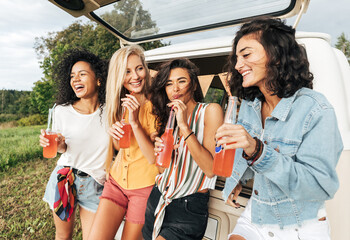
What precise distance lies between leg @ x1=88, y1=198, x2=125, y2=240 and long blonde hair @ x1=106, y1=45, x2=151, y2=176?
0.37 meters

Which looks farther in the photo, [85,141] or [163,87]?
[85,141]

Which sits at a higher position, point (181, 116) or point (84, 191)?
point (181, 116)

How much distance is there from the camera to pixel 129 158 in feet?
6.72

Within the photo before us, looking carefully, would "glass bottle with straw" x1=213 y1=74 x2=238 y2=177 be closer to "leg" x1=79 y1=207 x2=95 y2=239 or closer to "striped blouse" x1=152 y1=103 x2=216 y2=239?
"striped blouse" x1=152 y1=103 x2=216 y2=239

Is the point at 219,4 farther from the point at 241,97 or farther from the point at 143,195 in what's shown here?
the point at 143,195

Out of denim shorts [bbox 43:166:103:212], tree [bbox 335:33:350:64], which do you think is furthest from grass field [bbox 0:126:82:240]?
tree [bbox 335:33:350:64]

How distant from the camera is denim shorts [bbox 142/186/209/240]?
1568 mm

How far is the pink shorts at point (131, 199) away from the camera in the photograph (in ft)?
6.28

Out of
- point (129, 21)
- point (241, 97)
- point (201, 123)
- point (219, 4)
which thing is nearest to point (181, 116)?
point (201, 123)

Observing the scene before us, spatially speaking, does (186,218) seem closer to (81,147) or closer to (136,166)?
(136,166)

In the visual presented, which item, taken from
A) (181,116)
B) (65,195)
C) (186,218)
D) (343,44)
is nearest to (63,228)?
(65,195)

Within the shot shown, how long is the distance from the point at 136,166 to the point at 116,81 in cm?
84

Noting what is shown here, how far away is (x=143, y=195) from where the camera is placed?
1.95m

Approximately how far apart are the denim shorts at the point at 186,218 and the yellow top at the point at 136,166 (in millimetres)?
385
